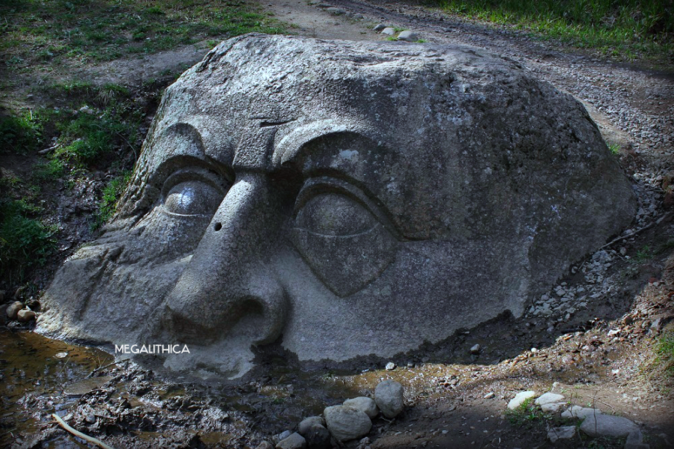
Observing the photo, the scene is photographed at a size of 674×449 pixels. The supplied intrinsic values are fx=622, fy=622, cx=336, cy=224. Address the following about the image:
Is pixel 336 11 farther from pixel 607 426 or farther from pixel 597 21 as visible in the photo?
pixel 607 426

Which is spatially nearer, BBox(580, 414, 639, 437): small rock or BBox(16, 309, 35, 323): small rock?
BBox(580, 414, 639, 437): small rock

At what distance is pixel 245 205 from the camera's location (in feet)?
11.4

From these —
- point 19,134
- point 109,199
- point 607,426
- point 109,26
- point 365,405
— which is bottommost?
point 365,405

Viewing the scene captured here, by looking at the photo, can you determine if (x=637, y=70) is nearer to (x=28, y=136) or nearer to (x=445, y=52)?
(x=445, y=52)

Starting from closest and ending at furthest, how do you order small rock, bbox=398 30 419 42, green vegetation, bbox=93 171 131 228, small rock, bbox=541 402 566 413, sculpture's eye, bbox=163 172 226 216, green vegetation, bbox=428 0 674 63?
small rock, bbox=541 402 566 413 < sculpture's eye, bbox=163 172 226 216 < green vegetation, bbox=93 171 131 228 < green vegetation, bbox=428 0 674 63 < small rock, bbox=398 30 419 42

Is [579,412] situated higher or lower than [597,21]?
lower

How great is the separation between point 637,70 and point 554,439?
4.73m

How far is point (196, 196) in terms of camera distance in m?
3.76

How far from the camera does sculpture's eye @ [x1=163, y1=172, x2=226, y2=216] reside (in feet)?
12.3

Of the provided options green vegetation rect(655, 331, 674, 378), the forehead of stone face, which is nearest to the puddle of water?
the forehead of stone face

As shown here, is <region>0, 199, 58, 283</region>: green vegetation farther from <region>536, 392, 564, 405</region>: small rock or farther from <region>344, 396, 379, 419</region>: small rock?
<region>536, 392, 564, 405</region>: small rock

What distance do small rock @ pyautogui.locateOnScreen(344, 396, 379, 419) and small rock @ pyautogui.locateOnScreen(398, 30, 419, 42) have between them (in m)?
5.10

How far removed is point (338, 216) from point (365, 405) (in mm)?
1036

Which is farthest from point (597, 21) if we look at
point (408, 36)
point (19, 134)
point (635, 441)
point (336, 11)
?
point (635, 441)
